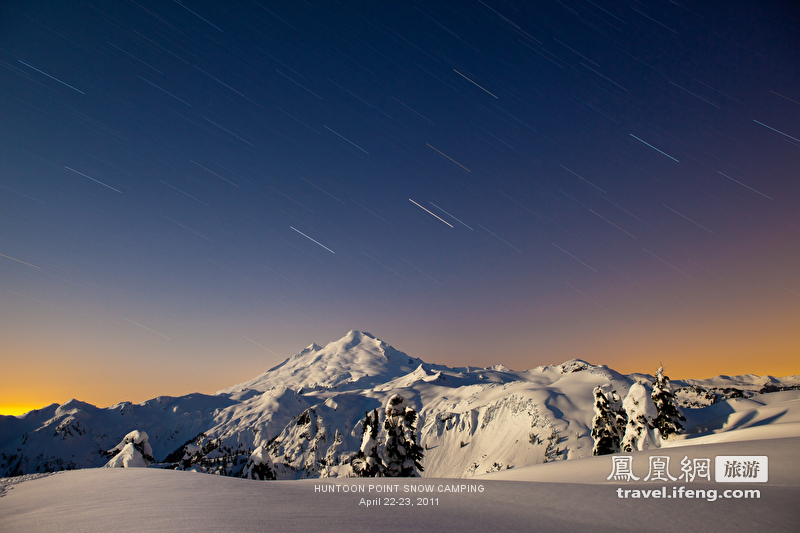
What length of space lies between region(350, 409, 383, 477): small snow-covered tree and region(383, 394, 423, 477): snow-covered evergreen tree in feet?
2.40

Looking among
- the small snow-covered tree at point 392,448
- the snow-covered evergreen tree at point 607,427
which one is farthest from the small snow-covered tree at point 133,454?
the snow-covered evergreen tree at point 607,427

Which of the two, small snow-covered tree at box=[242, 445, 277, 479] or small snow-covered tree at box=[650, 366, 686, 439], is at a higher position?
small snow-covered tree at box=[650, 366, 686, 439]

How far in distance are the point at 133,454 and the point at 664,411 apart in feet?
200

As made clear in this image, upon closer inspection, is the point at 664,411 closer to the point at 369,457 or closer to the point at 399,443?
the point at 399,443

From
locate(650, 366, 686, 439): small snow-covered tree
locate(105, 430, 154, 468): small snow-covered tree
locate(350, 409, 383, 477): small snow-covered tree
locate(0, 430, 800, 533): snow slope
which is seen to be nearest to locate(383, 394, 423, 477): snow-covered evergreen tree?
locate(350, 409, 383, 477): small snow-covered tree

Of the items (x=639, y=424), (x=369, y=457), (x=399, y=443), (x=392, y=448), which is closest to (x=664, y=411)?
(x=639, y=424)

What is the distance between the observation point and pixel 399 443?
91.7ft

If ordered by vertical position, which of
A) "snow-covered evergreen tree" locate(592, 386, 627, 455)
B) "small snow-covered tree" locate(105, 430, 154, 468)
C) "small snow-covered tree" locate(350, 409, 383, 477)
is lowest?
"small snow-covered tree" locate(105, 430, 154, 468)

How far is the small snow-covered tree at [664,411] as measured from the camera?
3547cm

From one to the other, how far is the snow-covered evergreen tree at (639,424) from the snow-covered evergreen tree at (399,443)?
66.2 feet

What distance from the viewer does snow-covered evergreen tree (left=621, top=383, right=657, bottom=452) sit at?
3117 cm

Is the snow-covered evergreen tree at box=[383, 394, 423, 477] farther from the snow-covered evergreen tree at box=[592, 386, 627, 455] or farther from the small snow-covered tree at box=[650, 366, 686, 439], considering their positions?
the small snow-covered tree at box=[650, 366, 686, 439]

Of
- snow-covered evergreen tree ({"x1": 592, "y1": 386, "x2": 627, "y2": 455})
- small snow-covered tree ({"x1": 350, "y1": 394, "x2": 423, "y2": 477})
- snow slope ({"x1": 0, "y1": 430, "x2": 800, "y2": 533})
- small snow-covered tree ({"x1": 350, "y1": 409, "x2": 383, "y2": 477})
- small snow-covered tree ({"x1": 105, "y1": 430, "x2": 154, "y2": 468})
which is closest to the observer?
snow slope ({"x1": 0, "y1": 430, "x2": 800, "y2": 533})

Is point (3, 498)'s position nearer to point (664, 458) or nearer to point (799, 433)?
point (664, 458)
